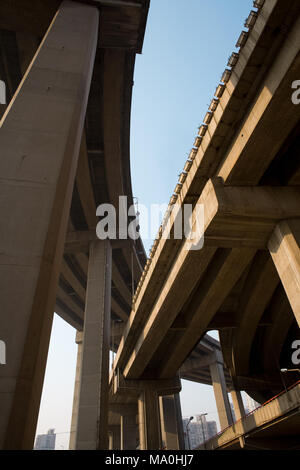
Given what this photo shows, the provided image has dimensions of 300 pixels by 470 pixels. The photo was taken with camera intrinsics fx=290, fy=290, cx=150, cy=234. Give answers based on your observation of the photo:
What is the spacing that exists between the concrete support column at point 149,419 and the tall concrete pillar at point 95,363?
7911 mm

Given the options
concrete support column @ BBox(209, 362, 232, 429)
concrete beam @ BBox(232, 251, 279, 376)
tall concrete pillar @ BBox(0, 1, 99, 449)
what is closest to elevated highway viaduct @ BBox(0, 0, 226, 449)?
tall concrete pillar @ BBox(0, 1, 99, 449)

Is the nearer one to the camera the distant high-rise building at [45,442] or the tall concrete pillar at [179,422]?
the tall concrete pillar at [179,422]

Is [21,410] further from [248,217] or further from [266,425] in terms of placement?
[266,425]

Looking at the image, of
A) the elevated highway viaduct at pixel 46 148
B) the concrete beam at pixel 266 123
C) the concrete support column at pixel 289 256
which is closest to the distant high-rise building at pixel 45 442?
the elevated highway viaduct at pixel 46 148

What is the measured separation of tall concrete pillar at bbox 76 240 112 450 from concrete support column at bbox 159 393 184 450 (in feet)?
81.5

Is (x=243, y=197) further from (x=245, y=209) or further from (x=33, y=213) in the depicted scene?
(x=33, y=213)

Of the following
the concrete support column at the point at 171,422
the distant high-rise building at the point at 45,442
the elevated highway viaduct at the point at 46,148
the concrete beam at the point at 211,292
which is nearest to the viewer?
the elevated highway viaduct at the point at 46,148

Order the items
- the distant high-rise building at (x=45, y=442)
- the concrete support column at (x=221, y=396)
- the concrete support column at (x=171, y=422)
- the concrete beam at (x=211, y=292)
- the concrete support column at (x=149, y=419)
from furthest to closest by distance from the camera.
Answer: the distant high-rise building at (x=45, y=442)
the concrete support column at (x=221, y=396)
the concrete support column at (x=171, y=422)
the concrete support column at (x=149, y=419)
the concrete beam at (x=211, y=292)

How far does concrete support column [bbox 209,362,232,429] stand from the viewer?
39.4 metres

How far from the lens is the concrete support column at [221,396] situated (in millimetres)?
39406

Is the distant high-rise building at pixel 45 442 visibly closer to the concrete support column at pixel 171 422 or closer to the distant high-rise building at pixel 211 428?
the distant high-rise building at pixel 211 428

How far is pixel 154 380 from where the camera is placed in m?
26.3

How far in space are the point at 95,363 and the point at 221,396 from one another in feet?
96.7

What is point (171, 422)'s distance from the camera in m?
38.8
